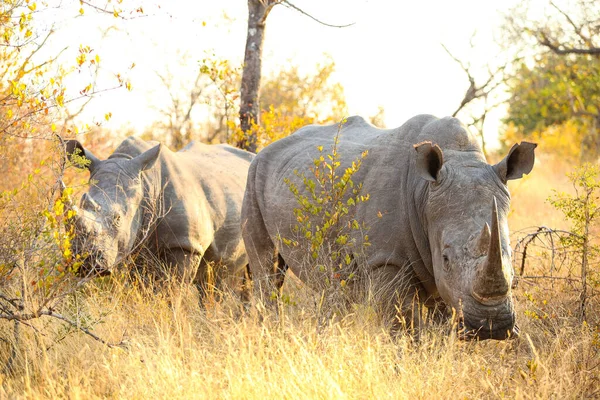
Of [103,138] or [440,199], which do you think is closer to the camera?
[440,199]

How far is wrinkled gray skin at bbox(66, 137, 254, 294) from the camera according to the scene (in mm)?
7258

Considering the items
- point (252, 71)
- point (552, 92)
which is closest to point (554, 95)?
point (552, 92)

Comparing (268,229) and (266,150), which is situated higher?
(266,150)

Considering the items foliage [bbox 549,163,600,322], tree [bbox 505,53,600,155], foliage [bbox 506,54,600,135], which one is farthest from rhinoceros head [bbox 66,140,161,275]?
tree [bbox 505,53,600,155]

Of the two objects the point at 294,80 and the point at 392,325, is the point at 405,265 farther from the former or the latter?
the point at 294,80

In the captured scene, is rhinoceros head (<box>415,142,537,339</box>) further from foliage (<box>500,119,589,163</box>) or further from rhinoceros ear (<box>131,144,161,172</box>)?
foliage (<box>500,119,589,163</box>)

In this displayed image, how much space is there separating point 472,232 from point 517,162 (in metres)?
0.74

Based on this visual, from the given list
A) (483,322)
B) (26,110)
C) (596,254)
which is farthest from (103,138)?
(483,322)

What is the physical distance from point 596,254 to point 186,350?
10.4 feet

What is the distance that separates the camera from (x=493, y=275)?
453 centimetres

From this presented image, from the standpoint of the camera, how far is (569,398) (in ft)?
14.4

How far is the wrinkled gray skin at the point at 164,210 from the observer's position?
7.26 meters

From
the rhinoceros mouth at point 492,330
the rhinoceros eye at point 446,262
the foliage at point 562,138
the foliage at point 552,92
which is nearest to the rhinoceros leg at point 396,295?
→ the rhinoceros eye at point 446,262

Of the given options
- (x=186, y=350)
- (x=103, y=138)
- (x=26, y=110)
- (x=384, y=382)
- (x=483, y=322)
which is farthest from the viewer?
(x=103, y=138)
